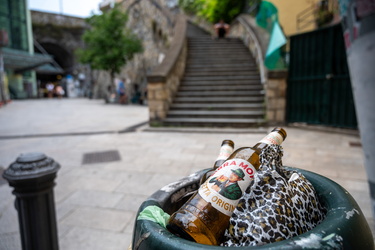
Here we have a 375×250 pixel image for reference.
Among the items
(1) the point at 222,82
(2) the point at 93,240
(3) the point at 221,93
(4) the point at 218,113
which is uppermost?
(1) the point at 222,82

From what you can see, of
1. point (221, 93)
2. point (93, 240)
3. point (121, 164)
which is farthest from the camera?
point (221, 93)

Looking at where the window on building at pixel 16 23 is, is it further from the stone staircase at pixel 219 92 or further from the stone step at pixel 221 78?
the stone step at pixel 221 78

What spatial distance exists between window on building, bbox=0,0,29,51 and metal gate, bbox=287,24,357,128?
931 inches

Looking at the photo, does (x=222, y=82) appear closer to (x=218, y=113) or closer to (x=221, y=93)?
(x=221, y=93)

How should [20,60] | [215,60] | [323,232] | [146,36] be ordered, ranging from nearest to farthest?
[323,232]
[215,60]
[146,36]
[20,60]

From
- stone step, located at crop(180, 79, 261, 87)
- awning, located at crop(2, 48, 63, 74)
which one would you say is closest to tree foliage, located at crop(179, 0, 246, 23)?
stone step, located at crop(180, 79, 261, 87)

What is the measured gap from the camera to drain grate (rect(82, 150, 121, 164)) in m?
4.59

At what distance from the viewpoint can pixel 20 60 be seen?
2352cm

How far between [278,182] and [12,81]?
31.8 meters

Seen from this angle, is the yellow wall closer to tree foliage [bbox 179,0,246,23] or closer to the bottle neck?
tree foliage [bbox 179,0,246,23]

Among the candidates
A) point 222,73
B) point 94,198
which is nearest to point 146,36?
point 222,73

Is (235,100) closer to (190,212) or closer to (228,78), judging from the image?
(228,78)

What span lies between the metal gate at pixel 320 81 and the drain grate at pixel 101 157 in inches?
195

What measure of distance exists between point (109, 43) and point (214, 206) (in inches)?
742
